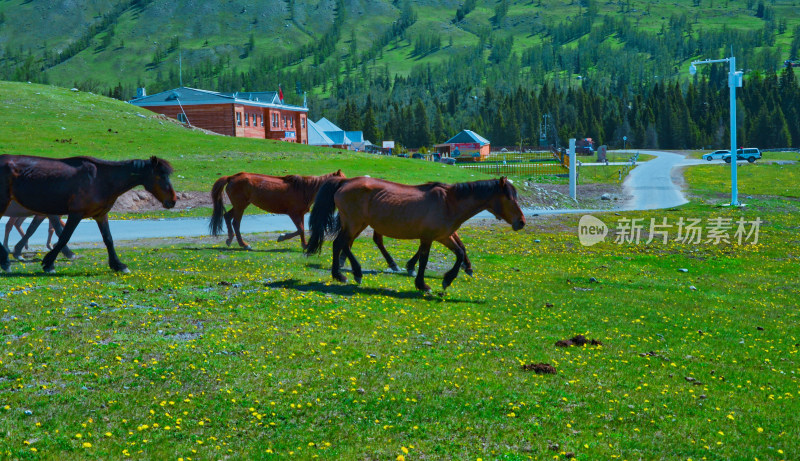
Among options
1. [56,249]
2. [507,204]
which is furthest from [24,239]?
[507,204]

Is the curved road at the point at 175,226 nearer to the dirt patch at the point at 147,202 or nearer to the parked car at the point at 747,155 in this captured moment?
the dirt patch at the point at 147,202

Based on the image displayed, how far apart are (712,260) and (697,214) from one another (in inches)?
608

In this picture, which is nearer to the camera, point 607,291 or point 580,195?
point 607,291

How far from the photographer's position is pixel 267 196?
2311 cm

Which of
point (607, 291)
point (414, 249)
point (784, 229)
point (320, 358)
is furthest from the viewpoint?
point (784, 229)

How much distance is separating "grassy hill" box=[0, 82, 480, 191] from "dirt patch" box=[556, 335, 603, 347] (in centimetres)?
3258

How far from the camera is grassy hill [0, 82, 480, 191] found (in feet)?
157

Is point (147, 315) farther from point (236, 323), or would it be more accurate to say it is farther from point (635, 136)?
point (635, 136)

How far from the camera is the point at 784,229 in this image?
33906 millimetres

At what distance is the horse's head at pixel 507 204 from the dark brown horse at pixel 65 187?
830cm

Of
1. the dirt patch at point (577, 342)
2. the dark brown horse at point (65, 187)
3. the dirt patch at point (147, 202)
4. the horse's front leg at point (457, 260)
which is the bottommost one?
the dirt patch at point (577, 342)

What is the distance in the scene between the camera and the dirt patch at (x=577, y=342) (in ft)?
38.3

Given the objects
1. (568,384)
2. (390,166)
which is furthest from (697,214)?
(568,384)

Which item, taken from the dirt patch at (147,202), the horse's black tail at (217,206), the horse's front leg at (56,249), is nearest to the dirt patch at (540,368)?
the horse's front leg at (56,249)
